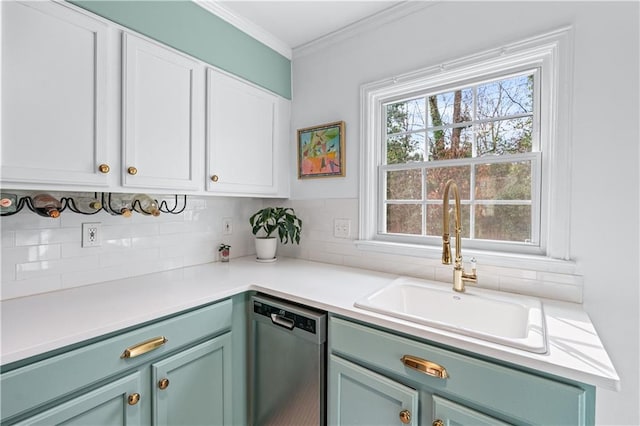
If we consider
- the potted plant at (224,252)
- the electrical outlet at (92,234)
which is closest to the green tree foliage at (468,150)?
the potted plant at (224,252)

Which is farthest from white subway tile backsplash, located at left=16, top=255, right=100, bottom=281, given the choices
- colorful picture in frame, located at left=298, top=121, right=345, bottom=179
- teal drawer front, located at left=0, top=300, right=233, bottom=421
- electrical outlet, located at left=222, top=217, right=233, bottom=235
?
colorful picture in frame, located at left=298, top=121, right=345, bottom=179

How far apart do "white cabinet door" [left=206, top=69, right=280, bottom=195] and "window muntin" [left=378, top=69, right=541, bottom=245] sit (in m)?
0.78

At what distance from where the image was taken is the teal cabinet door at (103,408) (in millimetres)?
887

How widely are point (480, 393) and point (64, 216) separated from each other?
1815 mm

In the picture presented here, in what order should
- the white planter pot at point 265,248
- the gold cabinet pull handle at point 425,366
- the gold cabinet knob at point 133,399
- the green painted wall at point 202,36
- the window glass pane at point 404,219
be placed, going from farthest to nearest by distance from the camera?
the white planter pot at point 265,248, the window glass pane at point 404,219, the green painted wall at point 202,36, the gold cabinet knob at point 133,399, the gold cabinet pull handle at point 425,366

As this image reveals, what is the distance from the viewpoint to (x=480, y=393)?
0.89 m

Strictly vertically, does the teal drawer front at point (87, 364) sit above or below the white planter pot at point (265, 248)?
below

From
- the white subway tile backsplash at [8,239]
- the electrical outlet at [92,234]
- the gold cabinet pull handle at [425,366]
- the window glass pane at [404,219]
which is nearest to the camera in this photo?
the gold cabinet pull handle at [425,366]

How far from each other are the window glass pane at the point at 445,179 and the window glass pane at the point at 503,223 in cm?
13

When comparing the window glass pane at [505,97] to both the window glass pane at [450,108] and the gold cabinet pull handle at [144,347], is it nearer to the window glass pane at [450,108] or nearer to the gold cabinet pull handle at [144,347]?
the window glass pane at [450,108]

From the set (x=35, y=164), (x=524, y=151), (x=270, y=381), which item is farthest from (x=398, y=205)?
(x=35, y=164)

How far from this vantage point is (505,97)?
147cm

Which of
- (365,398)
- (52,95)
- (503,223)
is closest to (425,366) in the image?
(365,398)

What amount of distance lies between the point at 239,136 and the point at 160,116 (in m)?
0.48
